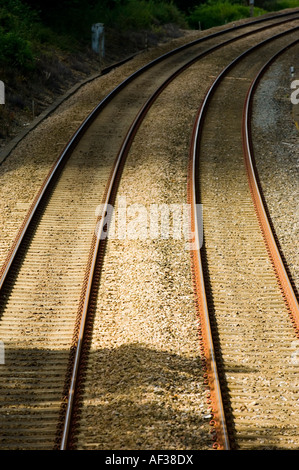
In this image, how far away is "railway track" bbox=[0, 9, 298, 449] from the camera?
807cm

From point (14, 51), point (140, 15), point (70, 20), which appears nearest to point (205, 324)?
point (14, 51)

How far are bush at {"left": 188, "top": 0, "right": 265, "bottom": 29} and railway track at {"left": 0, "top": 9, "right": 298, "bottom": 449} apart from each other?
25.8m

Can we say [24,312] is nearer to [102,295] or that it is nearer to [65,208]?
[102,295]

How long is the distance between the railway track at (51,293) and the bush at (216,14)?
25.8 meters

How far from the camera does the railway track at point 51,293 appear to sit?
26.5ft

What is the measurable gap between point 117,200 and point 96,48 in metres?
16.9

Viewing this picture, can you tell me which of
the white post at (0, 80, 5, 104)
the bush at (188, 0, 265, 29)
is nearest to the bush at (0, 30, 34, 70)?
the white post at (0, 80, 5, 104)

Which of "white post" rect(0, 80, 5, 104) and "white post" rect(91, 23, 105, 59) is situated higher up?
"white post" rect(91, 23, 105, 59)

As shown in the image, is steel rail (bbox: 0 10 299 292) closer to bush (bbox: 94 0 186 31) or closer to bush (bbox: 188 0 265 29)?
bush (bbox: 94 0 186 31)

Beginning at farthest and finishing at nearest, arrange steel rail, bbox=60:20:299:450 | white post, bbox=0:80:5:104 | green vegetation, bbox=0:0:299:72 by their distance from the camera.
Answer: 1. green vegetation, bbox=0:0:299:72
2. white post, bbox=0:80:5:104
3. steel rail, bbox=60:20:299:450

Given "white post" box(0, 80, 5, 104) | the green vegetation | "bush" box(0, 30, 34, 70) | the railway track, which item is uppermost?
the green vegetation

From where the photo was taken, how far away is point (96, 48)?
94.6ft
